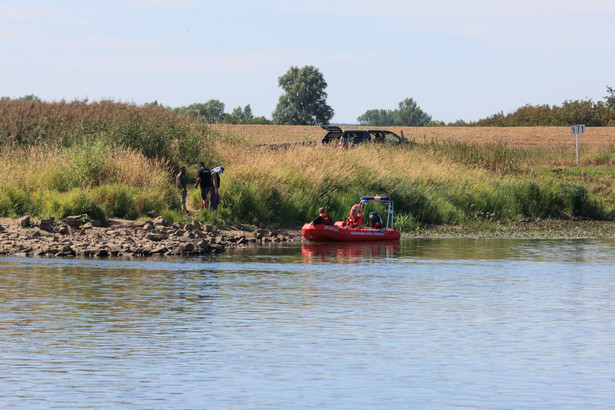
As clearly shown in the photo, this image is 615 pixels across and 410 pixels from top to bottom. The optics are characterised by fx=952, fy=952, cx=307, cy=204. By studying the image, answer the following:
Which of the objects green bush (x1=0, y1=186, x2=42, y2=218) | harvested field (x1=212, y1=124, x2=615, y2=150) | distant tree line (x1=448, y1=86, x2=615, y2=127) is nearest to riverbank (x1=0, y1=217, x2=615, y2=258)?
green bush (x1=0, y1=186, x2=42, y2=218)

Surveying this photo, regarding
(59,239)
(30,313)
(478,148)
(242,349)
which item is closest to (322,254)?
(59,239)

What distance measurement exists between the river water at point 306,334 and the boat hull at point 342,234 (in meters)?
5.40

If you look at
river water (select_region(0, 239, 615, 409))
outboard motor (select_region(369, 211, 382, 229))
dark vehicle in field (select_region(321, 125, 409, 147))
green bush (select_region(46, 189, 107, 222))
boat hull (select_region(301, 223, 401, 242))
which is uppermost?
dark vehicle in field (select_region(321, 125, 409, 147))

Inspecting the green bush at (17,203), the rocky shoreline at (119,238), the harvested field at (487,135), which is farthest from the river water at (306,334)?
the harvested field at (487,135)

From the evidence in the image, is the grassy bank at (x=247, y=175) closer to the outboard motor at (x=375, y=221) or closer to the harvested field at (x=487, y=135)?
the outboard motor at (x=375, y=221)

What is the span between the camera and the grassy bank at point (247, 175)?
3300 centimetres

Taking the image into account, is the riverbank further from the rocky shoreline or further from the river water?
the river water

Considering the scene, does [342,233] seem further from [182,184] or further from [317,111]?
[317,111]

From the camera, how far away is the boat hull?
30.6m

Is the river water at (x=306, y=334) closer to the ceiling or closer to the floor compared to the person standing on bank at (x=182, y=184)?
closer to the floor

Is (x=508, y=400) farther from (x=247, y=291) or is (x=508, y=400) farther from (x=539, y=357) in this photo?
(x=247, y=291)

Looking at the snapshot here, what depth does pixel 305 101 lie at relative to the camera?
4692 inches

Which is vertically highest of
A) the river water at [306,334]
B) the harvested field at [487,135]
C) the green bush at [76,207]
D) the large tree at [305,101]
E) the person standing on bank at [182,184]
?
the large tree at [305,101]

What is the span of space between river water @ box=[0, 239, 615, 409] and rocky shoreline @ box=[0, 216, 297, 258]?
5.37 feet
